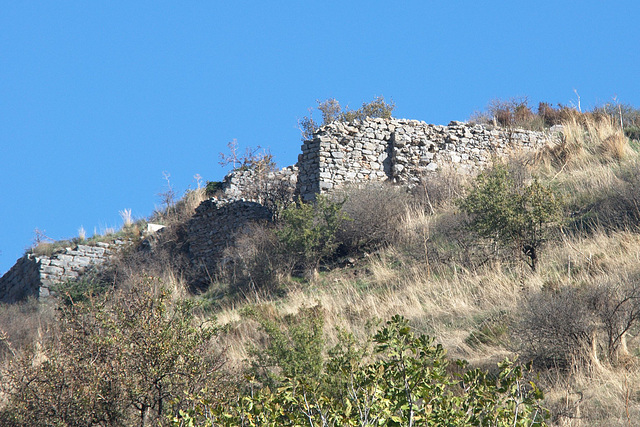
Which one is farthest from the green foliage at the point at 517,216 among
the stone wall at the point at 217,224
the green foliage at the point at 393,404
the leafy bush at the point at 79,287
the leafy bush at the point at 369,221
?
the leafy bush at the point at 79,287

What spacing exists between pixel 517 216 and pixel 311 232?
14.9 feet

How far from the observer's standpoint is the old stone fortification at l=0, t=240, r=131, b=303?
18953 mm

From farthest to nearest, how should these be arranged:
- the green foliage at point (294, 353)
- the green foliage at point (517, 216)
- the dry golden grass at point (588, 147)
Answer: the dry golden grass at point (588, 147) < the green foliage at point (517, 216) < the green foliage at point (294, 353)

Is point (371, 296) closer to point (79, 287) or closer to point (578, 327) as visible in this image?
point (578, 327)

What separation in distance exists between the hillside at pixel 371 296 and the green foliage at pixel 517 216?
0.09 ft

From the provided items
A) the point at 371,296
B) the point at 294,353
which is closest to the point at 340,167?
the point at 371,296

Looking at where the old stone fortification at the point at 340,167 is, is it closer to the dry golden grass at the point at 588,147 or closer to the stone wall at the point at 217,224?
the stone wall at the point at 217,224

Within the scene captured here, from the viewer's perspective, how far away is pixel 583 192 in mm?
13539

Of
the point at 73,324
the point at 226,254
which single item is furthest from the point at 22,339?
the point at 73,324

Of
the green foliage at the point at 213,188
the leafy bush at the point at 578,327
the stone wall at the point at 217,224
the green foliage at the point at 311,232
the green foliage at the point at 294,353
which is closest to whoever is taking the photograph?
the leafy bush at the point at 578,327

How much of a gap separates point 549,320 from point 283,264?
752cm

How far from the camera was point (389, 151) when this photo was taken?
55.6ft

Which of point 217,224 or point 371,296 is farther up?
point 217,224

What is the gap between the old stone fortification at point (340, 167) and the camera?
16.2 m
